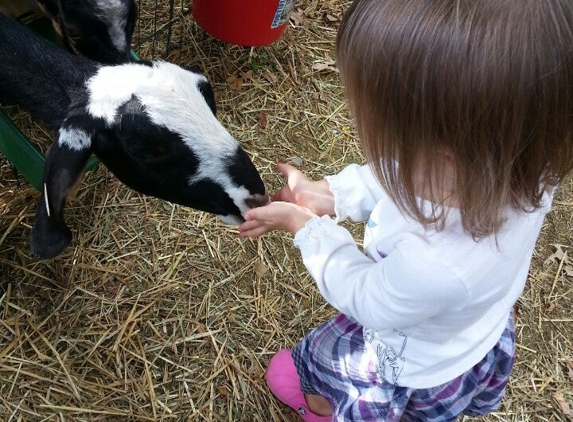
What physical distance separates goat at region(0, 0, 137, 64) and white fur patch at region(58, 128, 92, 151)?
40 centimetres

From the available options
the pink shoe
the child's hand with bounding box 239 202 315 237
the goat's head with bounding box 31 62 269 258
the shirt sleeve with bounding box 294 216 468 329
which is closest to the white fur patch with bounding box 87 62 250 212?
the goat's head with bounding box 31 62 269 258

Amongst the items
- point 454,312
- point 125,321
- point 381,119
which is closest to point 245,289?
point 125,321

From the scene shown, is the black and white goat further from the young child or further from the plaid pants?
the plaid pants

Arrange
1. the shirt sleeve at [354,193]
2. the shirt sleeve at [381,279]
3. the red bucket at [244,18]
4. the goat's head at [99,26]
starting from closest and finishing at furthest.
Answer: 1. the shirt sleeve at [381,279]
2. the shirt sleeve at [354,193]
3. the goat's head at [99,26]
4. the red bucket at [244,18]

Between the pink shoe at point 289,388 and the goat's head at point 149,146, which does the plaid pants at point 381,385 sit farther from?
the goat's head at point 149,146

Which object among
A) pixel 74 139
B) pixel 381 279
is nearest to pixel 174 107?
pixel 74 139

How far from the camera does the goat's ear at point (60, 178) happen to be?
1.71 meters

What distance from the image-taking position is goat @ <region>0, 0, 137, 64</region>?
2.05 meters

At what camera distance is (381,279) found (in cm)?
131

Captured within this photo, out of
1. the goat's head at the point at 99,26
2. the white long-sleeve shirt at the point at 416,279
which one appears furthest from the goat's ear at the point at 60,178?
the white long-sleeve shirt at the point at 416,279

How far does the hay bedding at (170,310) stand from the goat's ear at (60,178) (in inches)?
19.1

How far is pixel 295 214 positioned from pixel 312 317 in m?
0.93

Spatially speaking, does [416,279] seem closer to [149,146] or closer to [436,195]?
[436,195]

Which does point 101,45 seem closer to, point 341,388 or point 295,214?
point 295,214
